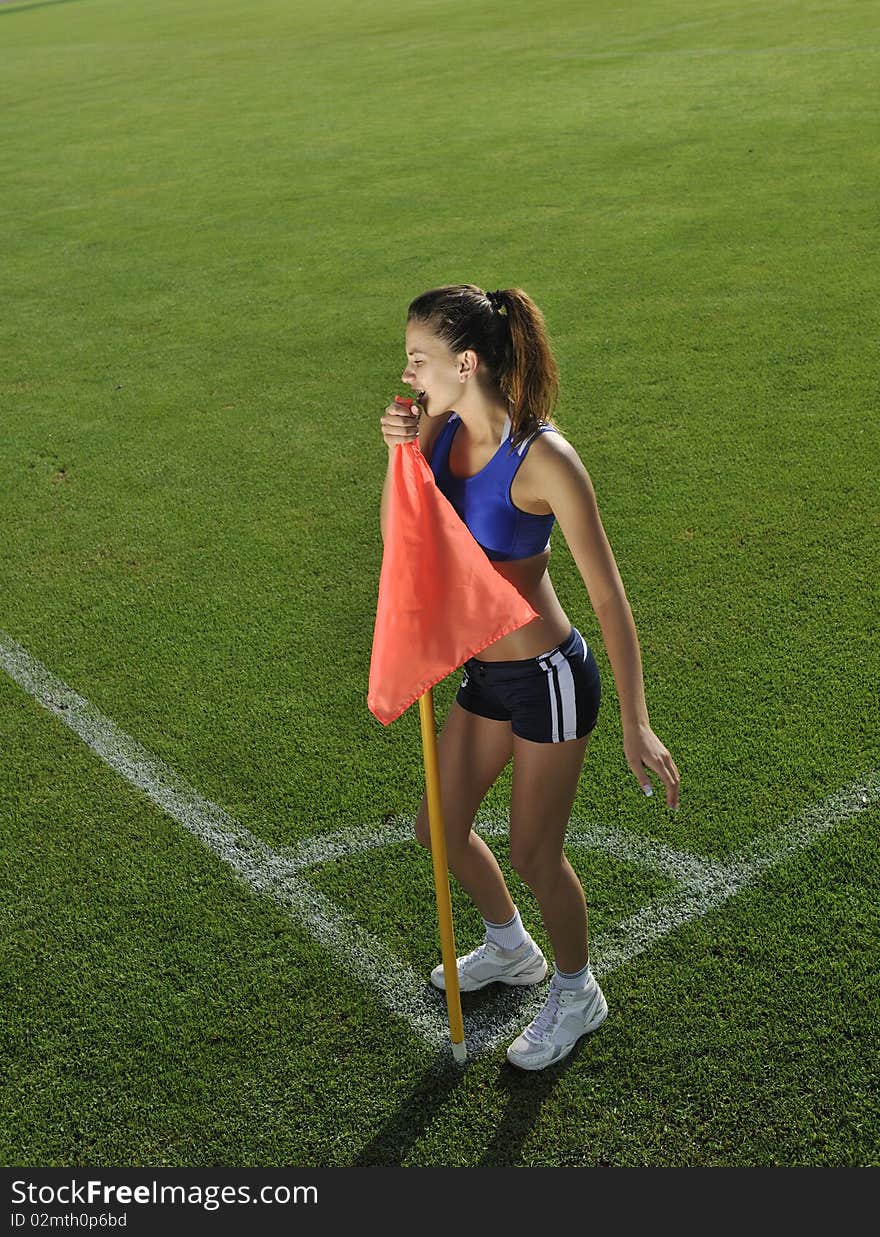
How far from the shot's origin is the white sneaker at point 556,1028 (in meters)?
3.48

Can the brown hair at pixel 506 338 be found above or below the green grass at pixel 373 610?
above

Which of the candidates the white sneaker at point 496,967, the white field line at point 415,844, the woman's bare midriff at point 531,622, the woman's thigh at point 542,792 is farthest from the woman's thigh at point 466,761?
the white field line at point 415,844

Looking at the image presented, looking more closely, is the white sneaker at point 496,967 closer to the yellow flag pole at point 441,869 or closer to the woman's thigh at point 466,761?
the yellow flag pole at point 441,869

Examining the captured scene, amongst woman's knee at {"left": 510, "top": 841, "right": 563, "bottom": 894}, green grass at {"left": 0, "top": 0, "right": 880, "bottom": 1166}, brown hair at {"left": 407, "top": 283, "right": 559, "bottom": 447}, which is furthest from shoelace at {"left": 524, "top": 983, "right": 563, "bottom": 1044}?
brown hair at {"left": 407, "top": 283, "right": 559, "bottom": 447}

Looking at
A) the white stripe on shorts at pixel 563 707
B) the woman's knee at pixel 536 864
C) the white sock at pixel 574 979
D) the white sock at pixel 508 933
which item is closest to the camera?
Answer: the white stripe on shorts at pixel 563 707

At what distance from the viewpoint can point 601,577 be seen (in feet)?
9.75

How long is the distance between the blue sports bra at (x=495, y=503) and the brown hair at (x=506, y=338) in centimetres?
6

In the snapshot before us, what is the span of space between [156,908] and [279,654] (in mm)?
1655

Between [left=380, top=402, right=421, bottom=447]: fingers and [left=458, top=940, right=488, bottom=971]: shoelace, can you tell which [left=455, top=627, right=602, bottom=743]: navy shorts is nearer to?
[left=380, top=402, right=421, bottom=447]: fingers

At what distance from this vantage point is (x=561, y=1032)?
3.50 metres

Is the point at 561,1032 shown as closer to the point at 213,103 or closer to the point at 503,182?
the point at 503,182

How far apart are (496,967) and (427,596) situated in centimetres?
135

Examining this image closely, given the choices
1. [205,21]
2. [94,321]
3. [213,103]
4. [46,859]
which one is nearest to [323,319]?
[94,321]

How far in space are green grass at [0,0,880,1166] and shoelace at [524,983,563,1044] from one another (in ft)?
0.44
